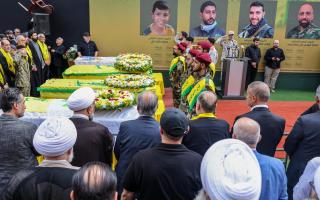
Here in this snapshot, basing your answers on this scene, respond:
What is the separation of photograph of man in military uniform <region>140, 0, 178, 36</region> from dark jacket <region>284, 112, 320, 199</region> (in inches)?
293

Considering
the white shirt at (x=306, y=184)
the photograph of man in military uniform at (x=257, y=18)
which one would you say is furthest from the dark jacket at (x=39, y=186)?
the photograph of man in military uniform at (x=257, y=18)

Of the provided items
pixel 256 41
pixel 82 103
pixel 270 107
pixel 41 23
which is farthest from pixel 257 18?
pixel 82 103

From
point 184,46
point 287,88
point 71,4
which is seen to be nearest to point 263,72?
point 287,88

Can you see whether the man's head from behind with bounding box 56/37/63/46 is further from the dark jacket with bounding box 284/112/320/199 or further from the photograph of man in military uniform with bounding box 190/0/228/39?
the dark jacket with bounding box 284/112/320/199

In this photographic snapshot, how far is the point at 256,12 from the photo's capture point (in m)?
10.3

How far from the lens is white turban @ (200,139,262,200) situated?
1409 millimetres

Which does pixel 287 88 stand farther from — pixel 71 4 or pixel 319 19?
pixel 71 4

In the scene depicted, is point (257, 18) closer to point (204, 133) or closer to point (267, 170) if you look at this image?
point (204, 133)

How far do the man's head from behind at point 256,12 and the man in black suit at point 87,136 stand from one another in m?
8.22

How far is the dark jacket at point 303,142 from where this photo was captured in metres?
3.15

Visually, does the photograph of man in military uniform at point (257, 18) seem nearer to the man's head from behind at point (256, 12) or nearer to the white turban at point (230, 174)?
the man's head from behind at point (256, 12)

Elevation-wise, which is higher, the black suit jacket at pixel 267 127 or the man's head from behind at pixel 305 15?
the man's head from behind at pixel 305 15

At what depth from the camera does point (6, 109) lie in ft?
9.78

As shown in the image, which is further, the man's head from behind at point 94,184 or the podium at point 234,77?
the podium at point 234,77
